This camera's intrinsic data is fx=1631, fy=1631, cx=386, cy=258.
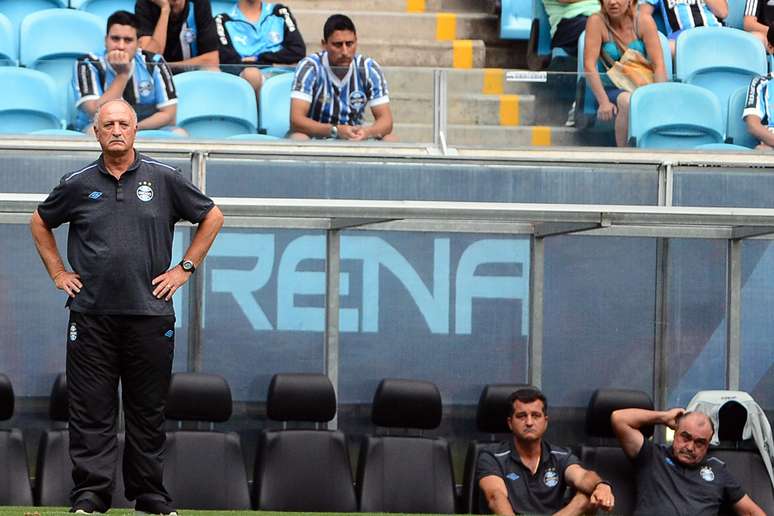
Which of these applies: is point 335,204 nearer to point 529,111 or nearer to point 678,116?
point 529,111

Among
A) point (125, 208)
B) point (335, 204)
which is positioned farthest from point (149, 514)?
point (335, 204)

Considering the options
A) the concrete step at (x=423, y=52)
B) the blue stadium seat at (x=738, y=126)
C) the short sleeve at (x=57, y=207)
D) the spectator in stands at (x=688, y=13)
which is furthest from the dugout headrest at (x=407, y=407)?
the spectator in stands at (x=688, y=13)

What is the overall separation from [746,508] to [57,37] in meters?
5.25

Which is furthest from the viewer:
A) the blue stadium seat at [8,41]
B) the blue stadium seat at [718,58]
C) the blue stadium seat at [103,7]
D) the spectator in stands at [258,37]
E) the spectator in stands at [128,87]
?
the blue stadium seat at [103,7]

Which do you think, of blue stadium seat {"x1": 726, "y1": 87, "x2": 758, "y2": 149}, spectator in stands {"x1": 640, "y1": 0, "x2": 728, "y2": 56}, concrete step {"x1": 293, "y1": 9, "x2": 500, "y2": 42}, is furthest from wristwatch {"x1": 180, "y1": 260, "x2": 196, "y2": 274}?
spectator in stands {"x1": 640, "y1": 0, "x2": 728, "y2": 56}

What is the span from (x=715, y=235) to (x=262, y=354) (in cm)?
287

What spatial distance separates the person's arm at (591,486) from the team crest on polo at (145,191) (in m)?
3.37

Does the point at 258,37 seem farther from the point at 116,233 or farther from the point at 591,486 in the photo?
the point at 116,233

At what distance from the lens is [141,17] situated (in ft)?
35.4

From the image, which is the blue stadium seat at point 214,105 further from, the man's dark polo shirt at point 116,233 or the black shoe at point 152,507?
the black shoe at point 152,507

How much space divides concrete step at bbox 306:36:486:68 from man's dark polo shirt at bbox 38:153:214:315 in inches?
224

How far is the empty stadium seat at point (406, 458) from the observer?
9.22 m

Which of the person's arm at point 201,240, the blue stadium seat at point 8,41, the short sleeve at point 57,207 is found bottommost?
the person's arm at point 201,240

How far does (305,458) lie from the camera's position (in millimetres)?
9195
